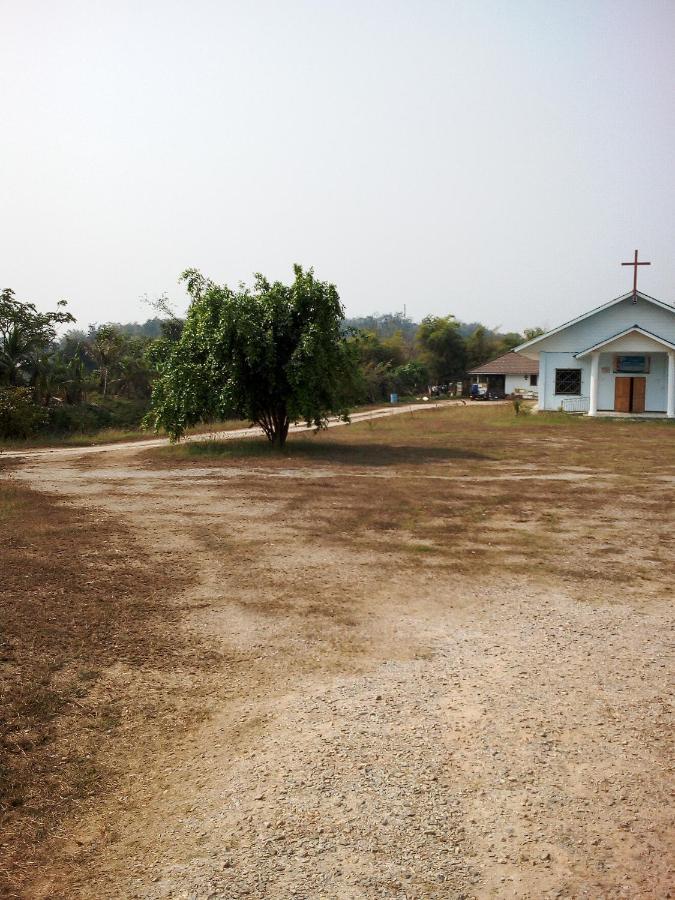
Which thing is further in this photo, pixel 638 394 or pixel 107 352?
pixel 107 352

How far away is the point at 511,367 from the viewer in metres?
52.1

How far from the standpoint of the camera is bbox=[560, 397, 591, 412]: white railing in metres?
33.0

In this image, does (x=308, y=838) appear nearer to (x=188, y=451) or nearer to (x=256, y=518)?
(x=256, y=518)

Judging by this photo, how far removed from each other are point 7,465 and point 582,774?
1635cm

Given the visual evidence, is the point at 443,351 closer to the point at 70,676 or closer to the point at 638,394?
the point at 638,394

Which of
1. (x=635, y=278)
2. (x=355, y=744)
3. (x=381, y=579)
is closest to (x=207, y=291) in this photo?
(x=381, y=579)

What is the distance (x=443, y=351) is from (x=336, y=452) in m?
41.7

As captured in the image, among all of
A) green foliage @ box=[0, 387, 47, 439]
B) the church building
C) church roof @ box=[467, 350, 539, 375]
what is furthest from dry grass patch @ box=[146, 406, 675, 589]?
church roof @ box=[467, 350, 539, 375]

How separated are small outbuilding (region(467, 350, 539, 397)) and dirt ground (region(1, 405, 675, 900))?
136ft

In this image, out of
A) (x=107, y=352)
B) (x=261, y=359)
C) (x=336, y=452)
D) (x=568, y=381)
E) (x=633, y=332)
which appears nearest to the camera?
(x=261, y=359)

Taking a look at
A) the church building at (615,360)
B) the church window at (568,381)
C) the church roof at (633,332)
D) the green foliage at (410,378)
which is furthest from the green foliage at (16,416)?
the green foliage at (410,378)

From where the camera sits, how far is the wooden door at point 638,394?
31.5m

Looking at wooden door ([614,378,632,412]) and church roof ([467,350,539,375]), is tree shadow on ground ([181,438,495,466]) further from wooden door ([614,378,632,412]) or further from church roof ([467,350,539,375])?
church roof ([467,350,539,375])

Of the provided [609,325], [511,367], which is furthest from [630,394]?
[511,367]
